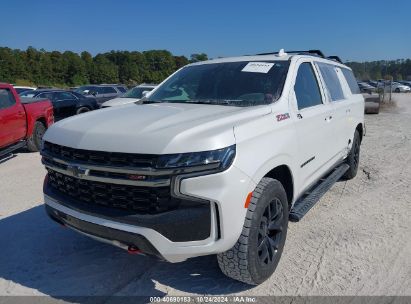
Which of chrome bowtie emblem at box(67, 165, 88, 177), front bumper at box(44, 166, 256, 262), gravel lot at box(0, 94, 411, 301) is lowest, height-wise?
gravel lot at box(0, 94, 411, 301)

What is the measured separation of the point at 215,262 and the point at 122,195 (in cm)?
134

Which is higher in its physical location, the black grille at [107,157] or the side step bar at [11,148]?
the black grille at [107,157]

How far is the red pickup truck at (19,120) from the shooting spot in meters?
7.78

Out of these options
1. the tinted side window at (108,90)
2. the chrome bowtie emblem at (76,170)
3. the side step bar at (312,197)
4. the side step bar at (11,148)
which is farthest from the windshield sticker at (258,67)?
the tinted side window at (108,90)

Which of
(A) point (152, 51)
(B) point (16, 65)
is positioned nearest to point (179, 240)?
(B) point (16, 65)

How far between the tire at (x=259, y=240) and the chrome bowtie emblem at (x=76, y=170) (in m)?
1.15

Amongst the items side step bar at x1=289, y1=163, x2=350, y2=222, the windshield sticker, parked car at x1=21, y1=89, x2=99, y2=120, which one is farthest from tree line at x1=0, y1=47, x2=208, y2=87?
the windshield sticker

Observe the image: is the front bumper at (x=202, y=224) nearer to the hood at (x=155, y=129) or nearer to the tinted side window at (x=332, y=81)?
the hood at (x=155, y=129)

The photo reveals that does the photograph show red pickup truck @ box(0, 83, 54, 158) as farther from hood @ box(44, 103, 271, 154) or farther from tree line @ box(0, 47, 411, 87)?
tree line @ box(0, 47, 411, 87)

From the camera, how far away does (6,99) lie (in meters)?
8.06

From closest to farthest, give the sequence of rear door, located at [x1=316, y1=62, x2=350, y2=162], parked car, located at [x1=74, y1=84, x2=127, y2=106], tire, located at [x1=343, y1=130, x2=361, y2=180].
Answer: rear door, located at [x1=316, y1=62, x2=350, y2=162] → tire, located at [x1=343, y1=130, x2=361, y2=180] → parked car, located at [x1=74, y1=84, x2=127, y2=106]

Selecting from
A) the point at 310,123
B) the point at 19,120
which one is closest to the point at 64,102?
the point at 19,120

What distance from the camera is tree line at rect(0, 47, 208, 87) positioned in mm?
63406

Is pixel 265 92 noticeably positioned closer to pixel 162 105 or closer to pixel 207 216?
pixel 162 105
